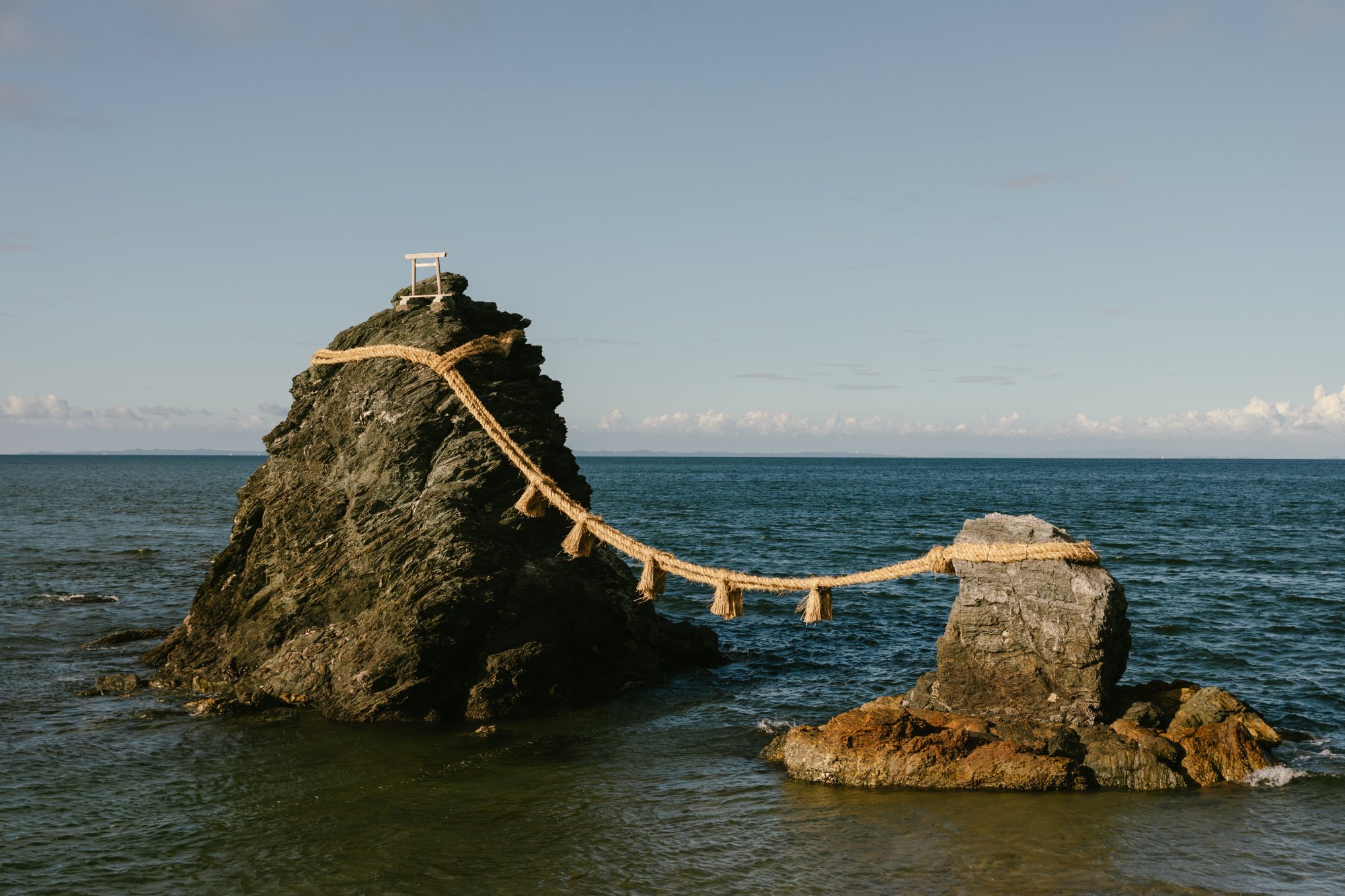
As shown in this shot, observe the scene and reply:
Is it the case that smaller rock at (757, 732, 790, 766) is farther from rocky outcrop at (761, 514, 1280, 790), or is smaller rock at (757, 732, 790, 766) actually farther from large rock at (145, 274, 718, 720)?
large rock at (145, 274, 718, 720)

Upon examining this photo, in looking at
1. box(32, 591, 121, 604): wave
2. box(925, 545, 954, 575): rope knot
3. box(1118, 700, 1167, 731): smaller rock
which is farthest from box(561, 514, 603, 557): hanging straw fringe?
box(32, 591, 121, 604): wave

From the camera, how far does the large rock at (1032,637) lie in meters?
11.7

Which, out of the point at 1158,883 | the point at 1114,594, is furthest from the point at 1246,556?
the point at 1158,883

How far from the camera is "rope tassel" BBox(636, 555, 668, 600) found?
40.7 ft

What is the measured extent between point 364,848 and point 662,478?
379ft

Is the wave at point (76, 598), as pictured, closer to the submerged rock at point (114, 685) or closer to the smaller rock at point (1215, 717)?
the submerged rock at point (114, 685)

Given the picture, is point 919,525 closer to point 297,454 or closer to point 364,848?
point 297,454

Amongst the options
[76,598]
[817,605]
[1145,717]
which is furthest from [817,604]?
[76,598]

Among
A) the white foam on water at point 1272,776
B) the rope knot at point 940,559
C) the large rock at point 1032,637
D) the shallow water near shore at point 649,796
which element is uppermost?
the rope knot at point 940,559

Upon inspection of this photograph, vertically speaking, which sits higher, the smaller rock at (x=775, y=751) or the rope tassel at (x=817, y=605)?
the rope tassel at (x=817, y=605)

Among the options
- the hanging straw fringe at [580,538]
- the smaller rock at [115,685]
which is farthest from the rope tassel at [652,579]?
the smaller rock at [115,685]

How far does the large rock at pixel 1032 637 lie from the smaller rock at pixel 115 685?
1253cm

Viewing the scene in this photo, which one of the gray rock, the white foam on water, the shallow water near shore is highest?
the gray rock

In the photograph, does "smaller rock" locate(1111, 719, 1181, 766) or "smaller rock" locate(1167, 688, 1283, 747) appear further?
"smaller rock" locate(1167, 688, 1283, 747)
